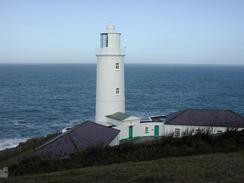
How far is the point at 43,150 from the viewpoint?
50.7ft

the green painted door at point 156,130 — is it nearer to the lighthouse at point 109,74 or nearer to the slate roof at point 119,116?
the slate roof at point 119,116

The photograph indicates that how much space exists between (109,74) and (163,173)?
51.2ft

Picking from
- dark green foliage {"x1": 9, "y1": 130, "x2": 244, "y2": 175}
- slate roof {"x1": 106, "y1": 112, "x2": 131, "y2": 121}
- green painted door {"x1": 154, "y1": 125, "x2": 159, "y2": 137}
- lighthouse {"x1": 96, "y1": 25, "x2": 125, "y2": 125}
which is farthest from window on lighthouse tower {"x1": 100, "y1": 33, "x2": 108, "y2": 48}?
dark green foliage {"x1": 9, "y1": 130, "x2": 244, "y2": 175}

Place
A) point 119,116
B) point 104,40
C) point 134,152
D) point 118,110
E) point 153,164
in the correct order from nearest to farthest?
point 153,164 → point 134,152 → point 119,116 → point 104,40 → point 118,110

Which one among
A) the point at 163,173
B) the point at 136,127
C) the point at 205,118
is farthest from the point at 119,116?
the point at 163,173

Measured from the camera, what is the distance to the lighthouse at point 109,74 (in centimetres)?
2477

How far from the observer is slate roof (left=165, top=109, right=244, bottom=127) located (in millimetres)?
22812

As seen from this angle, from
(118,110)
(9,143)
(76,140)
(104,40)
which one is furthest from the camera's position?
(9,143)

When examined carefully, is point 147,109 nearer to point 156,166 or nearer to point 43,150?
point 43,150

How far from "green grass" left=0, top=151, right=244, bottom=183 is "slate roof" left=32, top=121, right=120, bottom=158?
4386 millimetres

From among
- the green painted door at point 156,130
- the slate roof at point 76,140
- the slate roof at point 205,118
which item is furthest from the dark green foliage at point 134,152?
the green painted door at point 156,130

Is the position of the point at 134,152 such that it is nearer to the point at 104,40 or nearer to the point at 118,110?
the point at 118,110

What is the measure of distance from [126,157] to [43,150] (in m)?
4.85

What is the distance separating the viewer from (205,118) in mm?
23500
